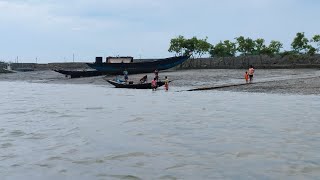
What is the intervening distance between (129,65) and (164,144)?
3922 cm

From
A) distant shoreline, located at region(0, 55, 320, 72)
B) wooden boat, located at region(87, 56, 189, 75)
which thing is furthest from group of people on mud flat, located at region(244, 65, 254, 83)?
wooden boat, located at region(87, 56, 189, 75)

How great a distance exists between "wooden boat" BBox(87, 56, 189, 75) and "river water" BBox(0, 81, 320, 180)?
32.3m

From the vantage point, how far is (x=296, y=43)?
48500mm

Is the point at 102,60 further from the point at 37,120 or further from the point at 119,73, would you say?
the point at 37,120

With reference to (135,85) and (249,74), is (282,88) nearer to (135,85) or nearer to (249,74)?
(249,74)

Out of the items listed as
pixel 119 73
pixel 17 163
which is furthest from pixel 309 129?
pixel 119 73

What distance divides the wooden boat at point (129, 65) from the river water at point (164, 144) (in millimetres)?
32298

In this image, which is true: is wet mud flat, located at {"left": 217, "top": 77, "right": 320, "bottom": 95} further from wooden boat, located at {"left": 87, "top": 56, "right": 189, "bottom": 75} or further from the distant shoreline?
wooden boat, located at {"left": 87, "top": 56, "right": 189, "bottom": 75}

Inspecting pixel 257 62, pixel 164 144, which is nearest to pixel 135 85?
pixel 164 144

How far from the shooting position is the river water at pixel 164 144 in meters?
6.62

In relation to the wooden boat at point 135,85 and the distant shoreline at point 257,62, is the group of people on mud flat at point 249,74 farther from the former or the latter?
the distant shoreline at point 257,62

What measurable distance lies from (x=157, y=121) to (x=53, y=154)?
5229mm

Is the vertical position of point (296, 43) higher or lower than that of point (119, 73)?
higher

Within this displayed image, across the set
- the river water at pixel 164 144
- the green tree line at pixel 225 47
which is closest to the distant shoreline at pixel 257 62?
the green tree line at pixel 225 47
